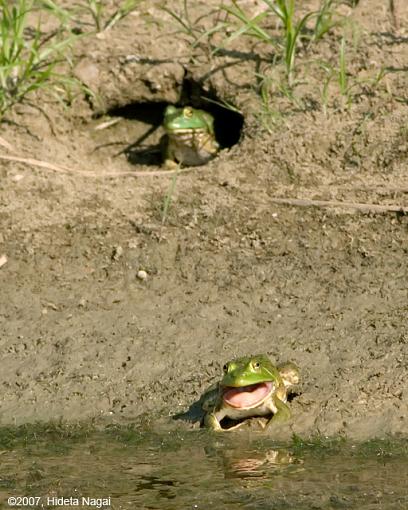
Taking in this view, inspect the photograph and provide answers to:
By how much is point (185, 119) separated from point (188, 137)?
21 centimetres

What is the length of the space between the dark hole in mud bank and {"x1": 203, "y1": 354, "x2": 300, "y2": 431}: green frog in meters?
2.81

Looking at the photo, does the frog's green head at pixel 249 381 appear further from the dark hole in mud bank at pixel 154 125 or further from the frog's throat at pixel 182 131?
the dark hole in mud bank at pixel 154 125

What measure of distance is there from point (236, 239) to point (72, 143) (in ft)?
5.50

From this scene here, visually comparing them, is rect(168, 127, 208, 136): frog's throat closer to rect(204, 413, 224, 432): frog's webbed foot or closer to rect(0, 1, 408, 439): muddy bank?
rect(0, 1, 408, 439): muddy bank

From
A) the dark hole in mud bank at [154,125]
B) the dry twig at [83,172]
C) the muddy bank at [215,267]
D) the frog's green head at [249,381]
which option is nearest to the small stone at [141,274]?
the muddy bank at [215,267]

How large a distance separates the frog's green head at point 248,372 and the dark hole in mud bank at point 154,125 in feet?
9.35

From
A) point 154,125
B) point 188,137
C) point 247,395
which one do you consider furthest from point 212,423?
point 154,125

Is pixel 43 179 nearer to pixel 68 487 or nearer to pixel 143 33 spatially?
pixel 143 33

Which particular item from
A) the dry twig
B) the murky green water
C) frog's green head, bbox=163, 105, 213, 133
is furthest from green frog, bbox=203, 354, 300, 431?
frog's green head, bbox=163, 105, 213, 133

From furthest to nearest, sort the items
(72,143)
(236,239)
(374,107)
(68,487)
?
(72,143) → (374,107) → (236,239) → (68,487)

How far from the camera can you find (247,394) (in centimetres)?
602

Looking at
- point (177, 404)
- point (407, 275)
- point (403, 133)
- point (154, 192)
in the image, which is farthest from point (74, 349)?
point (403, 133)

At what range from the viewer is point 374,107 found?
752cm

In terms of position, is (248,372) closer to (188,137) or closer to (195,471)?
(195,471)
